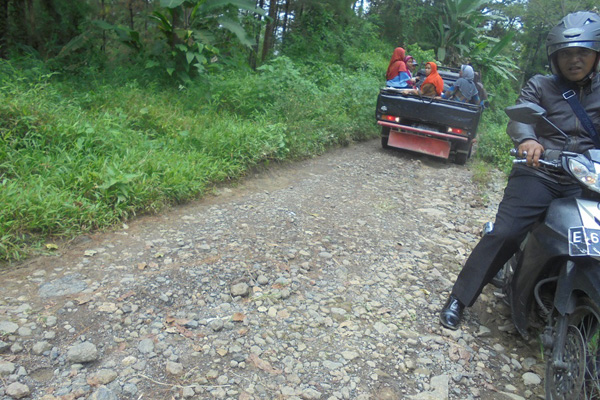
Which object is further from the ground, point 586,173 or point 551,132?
point 551,132

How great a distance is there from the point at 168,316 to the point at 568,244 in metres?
2.33

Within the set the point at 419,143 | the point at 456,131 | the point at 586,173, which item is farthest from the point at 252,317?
the point at 419,143

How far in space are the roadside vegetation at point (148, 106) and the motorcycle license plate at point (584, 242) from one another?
3455 mm

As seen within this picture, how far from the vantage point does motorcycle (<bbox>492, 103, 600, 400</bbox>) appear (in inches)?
82.6

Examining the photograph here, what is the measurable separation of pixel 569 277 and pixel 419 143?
19.8 ft

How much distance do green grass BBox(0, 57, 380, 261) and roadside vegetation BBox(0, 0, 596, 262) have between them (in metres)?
0.02

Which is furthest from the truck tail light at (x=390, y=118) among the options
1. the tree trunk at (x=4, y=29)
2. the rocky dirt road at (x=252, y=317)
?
the tree trunk at (x=4, y=29)

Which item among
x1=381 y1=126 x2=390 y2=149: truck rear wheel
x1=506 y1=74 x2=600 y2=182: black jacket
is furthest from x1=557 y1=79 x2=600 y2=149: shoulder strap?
x1=381 y1=126 x2=390 y2=149: truck rear wheel

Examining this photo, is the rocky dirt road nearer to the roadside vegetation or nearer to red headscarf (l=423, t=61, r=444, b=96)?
the roadside vegetation

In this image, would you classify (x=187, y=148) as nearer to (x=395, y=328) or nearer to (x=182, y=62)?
(x=182, y=62)

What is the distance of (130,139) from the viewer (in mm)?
5164

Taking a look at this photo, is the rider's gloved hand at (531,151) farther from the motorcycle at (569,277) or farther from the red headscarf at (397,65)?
the red headscarf at (397,65)

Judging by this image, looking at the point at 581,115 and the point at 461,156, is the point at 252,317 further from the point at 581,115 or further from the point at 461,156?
the point at 461,156

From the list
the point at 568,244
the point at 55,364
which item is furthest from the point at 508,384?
the point at 55,364
